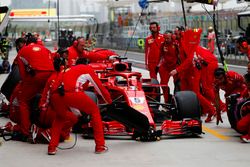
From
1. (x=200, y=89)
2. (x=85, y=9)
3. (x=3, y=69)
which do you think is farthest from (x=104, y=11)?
(x=200, y=89)

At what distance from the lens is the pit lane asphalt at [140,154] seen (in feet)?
26.0

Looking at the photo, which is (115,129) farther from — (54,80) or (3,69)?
(3,69)

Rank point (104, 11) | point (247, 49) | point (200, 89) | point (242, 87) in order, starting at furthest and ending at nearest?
point (104, 11), point (200, 89), point (247, 49), point (242, 87)

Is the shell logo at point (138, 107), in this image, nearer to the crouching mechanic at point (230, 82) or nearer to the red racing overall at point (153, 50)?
the crouching mechanic at point (230, 82)

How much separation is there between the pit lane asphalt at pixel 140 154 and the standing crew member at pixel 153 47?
4377mm

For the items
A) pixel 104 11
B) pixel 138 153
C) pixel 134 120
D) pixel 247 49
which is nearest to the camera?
pixel 138 153

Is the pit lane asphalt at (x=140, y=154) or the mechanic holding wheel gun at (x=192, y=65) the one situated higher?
the mechanic holding wheel gun at (x=192, y=65)

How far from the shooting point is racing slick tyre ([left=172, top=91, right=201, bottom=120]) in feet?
32.8

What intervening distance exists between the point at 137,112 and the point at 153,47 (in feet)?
16.8

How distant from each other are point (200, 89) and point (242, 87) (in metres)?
2.08

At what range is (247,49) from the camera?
438 inches

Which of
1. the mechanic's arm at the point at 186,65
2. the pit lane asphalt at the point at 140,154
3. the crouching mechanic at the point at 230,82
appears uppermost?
the mechanic's arm at the point at 186,65

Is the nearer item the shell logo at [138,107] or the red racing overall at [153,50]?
the shell logo at [138,107]

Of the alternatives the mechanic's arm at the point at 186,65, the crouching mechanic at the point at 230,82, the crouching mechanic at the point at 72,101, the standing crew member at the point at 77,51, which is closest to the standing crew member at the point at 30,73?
the crouching mechanic at the point at 72,101
